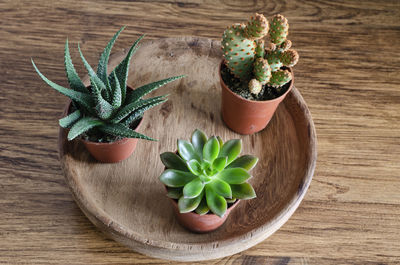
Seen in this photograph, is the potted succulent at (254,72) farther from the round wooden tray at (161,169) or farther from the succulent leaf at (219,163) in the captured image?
the succulent leaf at (219,163)

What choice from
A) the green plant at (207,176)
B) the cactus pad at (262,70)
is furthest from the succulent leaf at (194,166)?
the cactus pad at (262,70)

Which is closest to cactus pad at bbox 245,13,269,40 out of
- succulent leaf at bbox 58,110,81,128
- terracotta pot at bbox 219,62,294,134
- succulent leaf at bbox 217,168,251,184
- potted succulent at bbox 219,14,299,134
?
potted succulent at bbox 219,14,299,134

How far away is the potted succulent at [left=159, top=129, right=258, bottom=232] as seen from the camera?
0.69 meters

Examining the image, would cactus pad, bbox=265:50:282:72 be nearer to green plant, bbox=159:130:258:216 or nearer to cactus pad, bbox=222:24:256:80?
cactus pad, bbox=222:24:256:80

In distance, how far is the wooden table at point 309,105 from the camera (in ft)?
2.72

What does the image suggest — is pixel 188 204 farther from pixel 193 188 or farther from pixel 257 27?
pixel 257 27

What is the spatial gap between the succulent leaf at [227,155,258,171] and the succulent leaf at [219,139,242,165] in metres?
0.01

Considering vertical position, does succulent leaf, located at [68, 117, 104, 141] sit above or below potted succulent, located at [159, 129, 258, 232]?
above

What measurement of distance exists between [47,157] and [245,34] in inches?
19.2

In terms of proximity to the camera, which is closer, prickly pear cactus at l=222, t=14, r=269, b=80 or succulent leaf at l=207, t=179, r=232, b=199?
succulent leaf at l=207, t=179, r=232, b=199

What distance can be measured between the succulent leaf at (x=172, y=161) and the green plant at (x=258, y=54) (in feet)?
0.64

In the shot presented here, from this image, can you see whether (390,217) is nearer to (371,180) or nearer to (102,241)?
(371,180)

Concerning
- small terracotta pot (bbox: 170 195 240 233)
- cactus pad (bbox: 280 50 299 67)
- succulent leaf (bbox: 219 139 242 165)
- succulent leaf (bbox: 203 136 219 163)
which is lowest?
small terracotta pot (bbox: 170 195 240 233)

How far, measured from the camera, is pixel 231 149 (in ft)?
2.46
